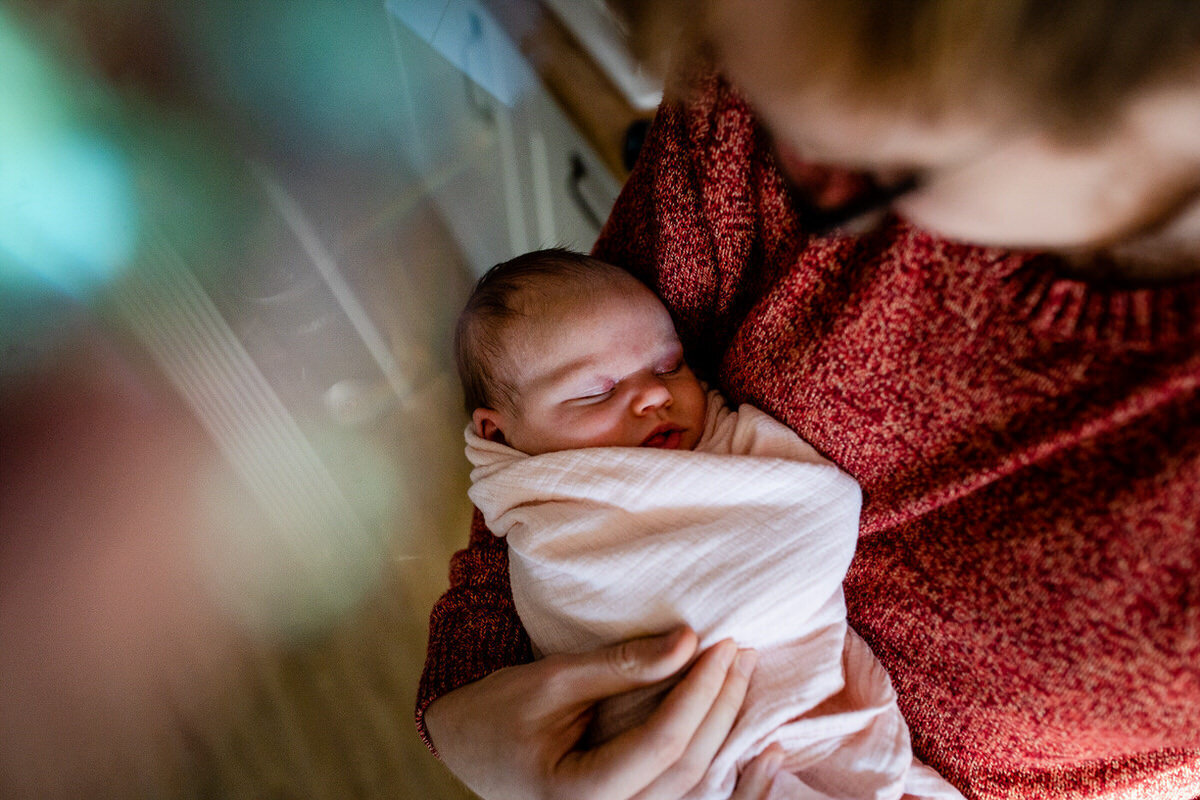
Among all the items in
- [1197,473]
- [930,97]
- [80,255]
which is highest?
[80,255]

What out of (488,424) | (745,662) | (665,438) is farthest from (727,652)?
(488,424)

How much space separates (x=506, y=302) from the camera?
842 mm

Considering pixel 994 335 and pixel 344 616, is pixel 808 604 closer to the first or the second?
pixel 994 335

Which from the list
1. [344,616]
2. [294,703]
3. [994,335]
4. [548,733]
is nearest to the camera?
[994,335]

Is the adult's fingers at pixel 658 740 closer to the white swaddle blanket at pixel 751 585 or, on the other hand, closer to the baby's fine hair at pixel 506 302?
the white swaddle blanket at pixel 751 585

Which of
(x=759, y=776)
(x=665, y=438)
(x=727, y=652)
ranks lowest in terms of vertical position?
(x=759, y=776)

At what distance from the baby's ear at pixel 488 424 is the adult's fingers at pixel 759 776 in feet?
1.56

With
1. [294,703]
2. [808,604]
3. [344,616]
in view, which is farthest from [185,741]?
Result: [808,604]

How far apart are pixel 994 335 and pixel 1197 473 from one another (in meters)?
0.15

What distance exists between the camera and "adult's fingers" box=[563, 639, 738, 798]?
55 cm

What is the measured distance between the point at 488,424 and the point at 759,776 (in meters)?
0.51

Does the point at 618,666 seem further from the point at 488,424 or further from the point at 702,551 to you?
the point at 488,424

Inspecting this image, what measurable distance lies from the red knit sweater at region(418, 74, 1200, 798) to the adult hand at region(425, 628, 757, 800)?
0.11 metres

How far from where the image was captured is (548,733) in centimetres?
60
